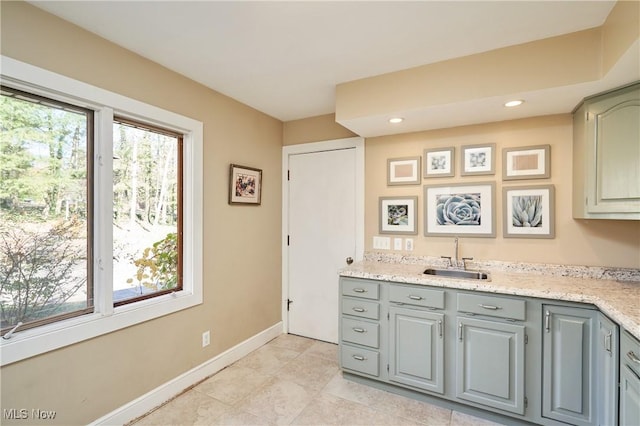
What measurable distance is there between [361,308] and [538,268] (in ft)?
4.50

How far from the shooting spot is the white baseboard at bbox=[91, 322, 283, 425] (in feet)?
6.20

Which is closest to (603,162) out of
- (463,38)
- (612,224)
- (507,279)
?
(612,224)

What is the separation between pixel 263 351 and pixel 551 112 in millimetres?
3196

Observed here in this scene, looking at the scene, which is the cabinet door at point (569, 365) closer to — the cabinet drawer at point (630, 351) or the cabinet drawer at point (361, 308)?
the cabinet drawer at point (630, 351)

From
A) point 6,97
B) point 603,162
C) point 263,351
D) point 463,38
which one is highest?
point 463,38

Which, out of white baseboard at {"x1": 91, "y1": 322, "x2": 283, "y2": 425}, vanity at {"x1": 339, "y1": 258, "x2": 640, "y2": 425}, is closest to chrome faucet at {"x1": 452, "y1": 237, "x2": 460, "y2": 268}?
vanity at {"x1": 339, "y1": 258, "x2": 640, "y2": 425}

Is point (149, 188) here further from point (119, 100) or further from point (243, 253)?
point (243, 253)

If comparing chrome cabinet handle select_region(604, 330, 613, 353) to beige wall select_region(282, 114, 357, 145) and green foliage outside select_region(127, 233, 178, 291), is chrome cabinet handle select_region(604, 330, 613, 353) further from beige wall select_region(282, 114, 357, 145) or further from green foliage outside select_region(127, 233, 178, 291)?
green foliage outside select_region(127, 233, 178, 291)

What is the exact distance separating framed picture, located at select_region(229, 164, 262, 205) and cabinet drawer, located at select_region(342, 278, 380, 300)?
1.24 metres

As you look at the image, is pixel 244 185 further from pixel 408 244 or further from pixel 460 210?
pixel 460 210

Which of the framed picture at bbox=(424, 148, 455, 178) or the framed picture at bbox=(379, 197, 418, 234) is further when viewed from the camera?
Answer: the framed picture at bbox=(379, 197, 418, 234)

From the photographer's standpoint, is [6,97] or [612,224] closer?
[6,97]

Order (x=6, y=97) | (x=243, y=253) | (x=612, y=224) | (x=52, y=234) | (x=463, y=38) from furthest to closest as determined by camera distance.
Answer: (x=243, y=253) → (x=612, y=224) → (x=463, y=38) → (x=52, y=234) → (x=6, y=97)

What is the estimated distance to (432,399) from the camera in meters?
2.16
